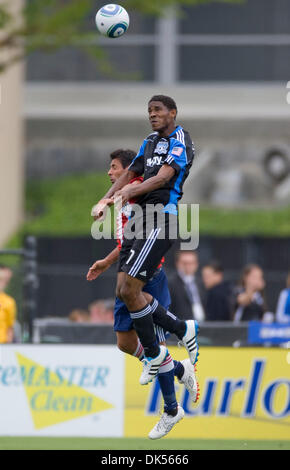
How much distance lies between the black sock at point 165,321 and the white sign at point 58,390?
128 inches

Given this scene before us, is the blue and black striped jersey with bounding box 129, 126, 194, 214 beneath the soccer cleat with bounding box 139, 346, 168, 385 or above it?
above

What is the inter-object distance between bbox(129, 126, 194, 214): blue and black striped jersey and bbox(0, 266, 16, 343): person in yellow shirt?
4459 millimetres

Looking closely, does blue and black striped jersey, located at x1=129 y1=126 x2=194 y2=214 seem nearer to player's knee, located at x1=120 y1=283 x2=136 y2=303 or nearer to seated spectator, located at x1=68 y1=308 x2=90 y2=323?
player's knee, located at x1=120 y1=283 x2=136 y2=303

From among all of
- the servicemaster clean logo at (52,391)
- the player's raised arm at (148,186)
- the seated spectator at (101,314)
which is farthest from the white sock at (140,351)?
the seated spectator at (101,314)

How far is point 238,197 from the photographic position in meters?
26.0

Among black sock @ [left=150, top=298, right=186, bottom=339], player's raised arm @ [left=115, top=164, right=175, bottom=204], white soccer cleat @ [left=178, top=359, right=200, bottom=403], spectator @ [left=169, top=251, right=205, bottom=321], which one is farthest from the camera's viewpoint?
spectator @ [left=169, top=251, right=205, bottom=321]

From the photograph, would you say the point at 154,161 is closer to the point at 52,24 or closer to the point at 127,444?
the point at 127,444

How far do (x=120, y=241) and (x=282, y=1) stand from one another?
1980cm

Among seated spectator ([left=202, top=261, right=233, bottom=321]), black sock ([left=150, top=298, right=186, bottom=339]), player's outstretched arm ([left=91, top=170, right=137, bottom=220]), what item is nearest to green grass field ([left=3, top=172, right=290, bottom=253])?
seated spectator ([left=202, top=261, right=233, bottom=321])

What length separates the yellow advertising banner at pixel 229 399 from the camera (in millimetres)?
12336

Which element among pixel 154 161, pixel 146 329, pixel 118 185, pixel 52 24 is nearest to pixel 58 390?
pixel 146 329

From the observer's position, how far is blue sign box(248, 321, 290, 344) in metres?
13.3

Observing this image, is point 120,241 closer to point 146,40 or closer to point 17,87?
point 17,87
